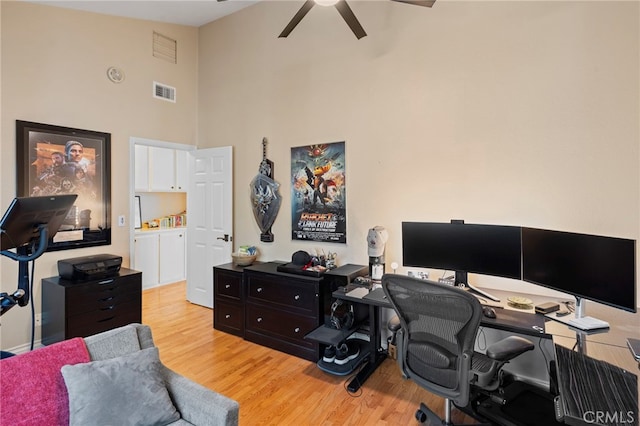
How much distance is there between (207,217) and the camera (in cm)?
447

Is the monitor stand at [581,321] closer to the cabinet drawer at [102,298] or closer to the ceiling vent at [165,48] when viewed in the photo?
the cabinet drawer at [102,298]

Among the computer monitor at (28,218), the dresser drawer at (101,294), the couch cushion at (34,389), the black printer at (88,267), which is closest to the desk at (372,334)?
the couch cushion at (34,389)

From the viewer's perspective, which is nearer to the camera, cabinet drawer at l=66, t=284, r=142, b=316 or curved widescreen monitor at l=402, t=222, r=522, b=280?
curved widescreen monitor at l=402, t=222, r=522, b=280

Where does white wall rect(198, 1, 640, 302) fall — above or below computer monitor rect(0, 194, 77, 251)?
above

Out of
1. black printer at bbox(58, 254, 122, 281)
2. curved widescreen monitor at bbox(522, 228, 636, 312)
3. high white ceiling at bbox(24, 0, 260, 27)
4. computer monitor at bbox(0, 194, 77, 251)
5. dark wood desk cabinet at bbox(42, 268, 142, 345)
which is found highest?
high white ceiling at bbox(24, 0, 260, 27)

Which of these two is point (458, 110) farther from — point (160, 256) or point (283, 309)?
point (160, 256)

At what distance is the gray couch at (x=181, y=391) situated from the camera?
1424mm

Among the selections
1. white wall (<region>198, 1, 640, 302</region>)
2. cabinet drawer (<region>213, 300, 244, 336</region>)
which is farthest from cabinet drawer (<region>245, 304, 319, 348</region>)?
white wall (<region>198, 1, 640, 302</region>)

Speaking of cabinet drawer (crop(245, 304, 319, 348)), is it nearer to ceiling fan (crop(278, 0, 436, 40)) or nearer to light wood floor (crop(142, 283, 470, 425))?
light wood floor (crop(142, 283, 470, 425))

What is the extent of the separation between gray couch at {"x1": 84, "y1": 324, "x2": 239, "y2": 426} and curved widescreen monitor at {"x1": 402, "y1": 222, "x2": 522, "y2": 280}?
5.97 feet

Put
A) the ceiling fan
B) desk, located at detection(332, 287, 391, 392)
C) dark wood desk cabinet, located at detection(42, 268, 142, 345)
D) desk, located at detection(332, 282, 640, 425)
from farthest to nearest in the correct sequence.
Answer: dark wood desk cabinet, located at detection(42, 268, 142, 345) < desk, located at detection(332, 287, 391, 392) < the ceiling fan < desk, located at detection(332, 282, 640, 425)

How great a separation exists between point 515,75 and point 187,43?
4.00 metres

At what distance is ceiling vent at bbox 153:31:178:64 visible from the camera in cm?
411

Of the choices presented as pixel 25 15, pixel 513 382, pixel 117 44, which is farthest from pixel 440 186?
pixel 25 15
